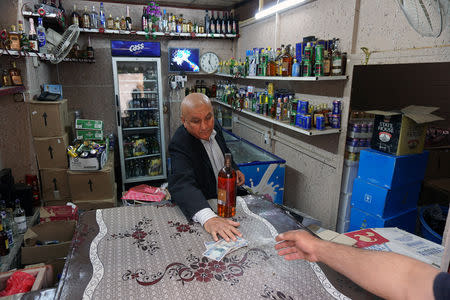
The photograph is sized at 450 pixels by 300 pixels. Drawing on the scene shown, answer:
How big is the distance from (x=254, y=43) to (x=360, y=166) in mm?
2972

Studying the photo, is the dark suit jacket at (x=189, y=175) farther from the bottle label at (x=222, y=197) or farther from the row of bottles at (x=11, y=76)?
the row of bottles at (x=11, y=76)

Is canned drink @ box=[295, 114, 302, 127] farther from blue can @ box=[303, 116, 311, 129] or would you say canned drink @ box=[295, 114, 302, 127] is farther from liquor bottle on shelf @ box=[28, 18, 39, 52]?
liquor bottle on shelf @ box=[28, 18, 39, 52]

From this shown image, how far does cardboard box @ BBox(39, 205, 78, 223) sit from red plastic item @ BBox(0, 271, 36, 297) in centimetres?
153

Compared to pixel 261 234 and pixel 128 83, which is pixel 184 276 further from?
pixel 128 83

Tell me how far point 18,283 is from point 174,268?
1.01m

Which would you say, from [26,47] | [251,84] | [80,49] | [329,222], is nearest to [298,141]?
[329,222]

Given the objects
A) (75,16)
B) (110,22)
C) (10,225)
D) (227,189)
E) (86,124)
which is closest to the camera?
(227,189)

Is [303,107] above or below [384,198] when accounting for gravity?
above

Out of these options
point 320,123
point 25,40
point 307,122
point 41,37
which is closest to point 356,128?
point 320,123

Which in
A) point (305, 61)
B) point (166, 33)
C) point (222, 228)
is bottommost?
point (222, 228)

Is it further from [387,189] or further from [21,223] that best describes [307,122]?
[21,223]

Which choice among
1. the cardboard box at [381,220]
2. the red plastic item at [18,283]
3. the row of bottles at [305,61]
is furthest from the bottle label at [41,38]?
the cardboard box at [381,220]

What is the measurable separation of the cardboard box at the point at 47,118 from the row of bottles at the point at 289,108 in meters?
2.55

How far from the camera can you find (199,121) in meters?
1.86
